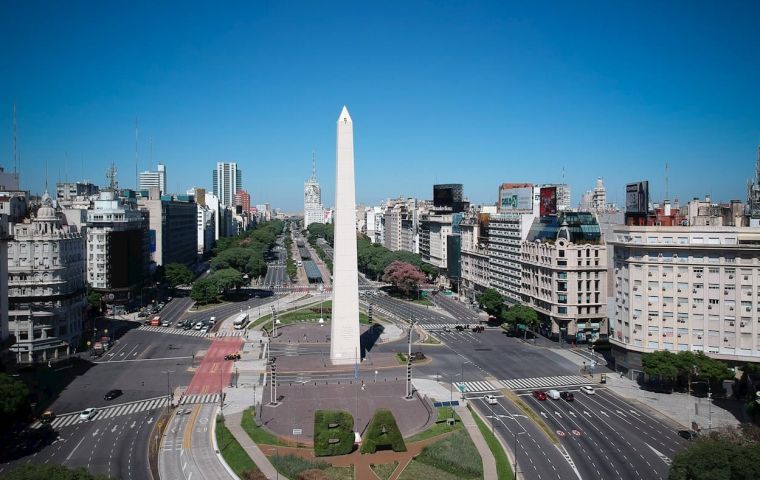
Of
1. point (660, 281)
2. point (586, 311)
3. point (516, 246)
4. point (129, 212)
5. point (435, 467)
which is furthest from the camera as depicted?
point (129, 212)

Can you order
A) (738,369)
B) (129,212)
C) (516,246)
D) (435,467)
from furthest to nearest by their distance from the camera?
→ (129,212), (516,246), (738,369), (435,467)

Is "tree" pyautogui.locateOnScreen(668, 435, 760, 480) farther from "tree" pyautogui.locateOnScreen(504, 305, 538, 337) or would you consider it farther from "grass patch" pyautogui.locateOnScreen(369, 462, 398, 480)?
"tree" pyautogui.locateOnScreen(504, 305, 538, 337)

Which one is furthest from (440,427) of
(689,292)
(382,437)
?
(689,292)

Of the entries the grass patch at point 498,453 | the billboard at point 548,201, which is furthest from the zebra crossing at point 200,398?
the billboard at point 548,201

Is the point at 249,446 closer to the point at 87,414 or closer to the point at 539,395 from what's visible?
the point at 87,414

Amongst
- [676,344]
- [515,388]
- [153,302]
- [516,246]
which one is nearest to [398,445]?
[515,388]

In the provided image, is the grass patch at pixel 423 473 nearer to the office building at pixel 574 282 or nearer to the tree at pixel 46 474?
the tree at pixel 46 474

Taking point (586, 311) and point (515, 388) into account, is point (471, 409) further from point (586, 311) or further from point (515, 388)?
point (586, 311)
